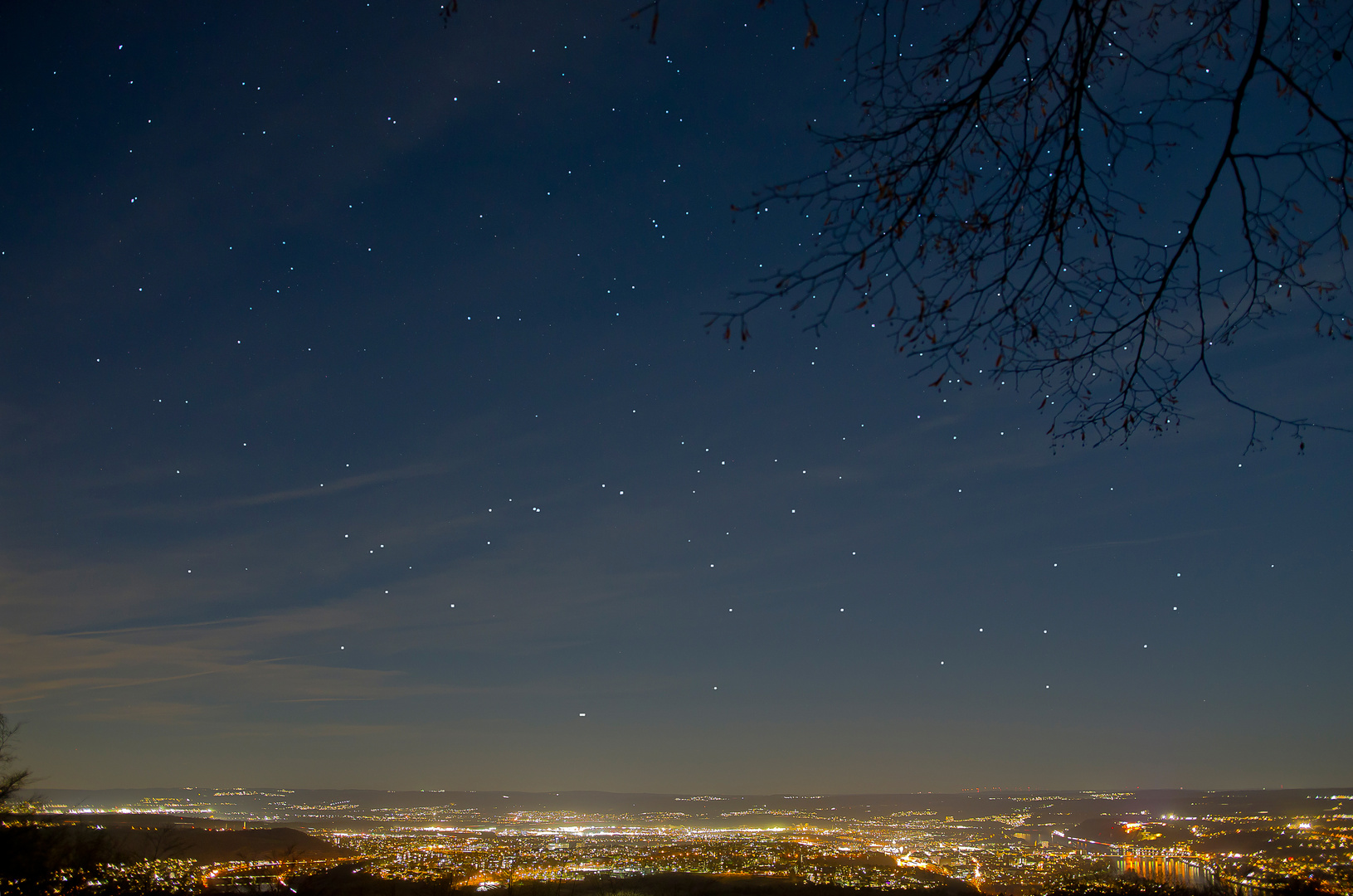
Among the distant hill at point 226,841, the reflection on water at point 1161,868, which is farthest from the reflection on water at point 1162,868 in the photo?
the distant hill at point 226,841

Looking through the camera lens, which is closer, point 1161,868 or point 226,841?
point 226,841

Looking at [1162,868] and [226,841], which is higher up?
[226,841]

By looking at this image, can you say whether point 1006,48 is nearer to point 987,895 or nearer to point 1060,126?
point 1060,126

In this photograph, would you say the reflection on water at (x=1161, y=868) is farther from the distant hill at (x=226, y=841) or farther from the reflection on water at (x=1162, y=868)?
the distant hill at (x=226, y=841)

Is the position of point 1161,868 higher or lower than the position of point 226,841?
lower

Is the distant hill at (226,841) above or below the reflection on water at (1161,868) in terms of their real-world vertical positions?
above

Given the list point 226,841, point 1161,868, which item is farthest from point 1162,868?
point 226,841

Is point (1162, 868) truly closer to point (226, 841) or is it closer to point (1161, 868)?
point (1161, 868)

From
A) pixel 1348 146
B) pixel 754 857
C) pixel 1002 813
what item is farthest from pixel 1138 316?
pixel 1002 813

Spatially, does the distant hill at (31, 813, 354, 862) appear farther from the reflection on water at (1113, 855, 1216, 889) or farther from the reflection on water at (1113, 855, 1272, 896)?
the reflection on water at (1113, 855, 1216, 889)

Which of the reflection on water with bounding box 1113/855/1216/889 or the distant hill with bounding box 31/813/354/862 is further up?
the distant hill with bounding box 31/813/354/862

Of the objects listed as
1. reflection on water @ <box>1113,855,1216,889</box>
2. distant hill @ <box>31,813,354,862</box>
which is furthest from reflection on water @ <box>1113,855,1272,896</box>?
distant hill @ <box>31,813,354,862</box>
